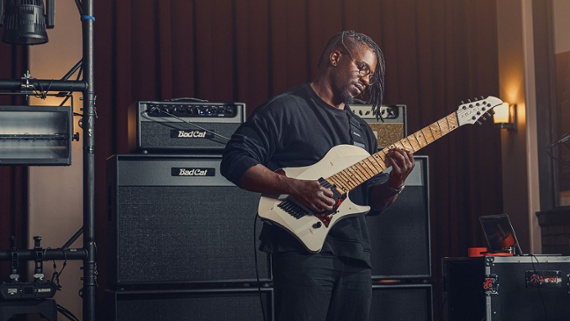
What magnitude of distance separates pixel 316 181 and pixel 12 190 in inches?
110

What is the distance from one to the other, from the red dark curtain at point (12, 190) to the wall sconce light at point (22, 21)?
3.33ft

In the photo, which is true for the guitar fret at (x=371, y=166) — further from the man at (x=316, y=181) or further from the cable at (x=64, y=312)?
the cable at (x=64, y=312)

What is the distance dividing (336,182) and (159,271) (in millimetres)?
1235

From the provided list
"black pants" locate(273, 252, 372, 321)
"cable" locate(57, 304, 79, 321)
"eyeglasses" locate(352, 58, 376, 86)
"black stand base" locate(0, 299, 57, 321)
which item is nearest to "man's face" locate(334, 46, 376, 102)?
"eyeglasses" locate(352, 58, 376, 86)

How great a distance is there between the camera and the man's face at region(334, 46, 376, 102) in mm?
2639

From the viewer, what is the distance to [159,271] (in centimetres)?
361

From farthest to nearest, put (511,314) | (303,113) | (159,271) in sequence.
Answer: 1. (511,314)
2. (159,271)
3. (303,113)

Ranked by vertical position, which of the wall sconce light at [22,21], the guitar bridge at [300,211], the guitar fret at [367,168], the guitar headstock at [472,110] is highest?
the wall sconce light at [22,21]

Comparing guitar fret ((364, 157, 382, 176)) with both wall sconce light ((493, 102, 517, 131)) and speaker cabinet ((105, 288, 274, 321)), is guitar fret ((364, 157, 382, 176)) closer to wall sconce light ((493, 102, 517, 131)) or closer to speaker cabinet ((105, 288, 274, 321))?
speaker cabinet ((105, 288, 274, 321))

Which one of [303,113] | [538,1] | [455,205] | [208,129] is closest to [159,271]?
[208,129]

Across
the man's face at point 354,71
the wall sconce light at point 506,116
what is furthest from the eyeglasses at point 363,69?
the wall sconce light at point 506,116

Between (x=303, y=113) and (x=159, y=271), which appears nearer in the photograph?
(x=303, y=113)

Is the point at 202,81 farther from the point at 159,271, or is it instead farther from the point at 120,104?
the point at 159,271

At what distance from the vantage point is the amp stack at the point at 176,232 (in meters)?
3.59
